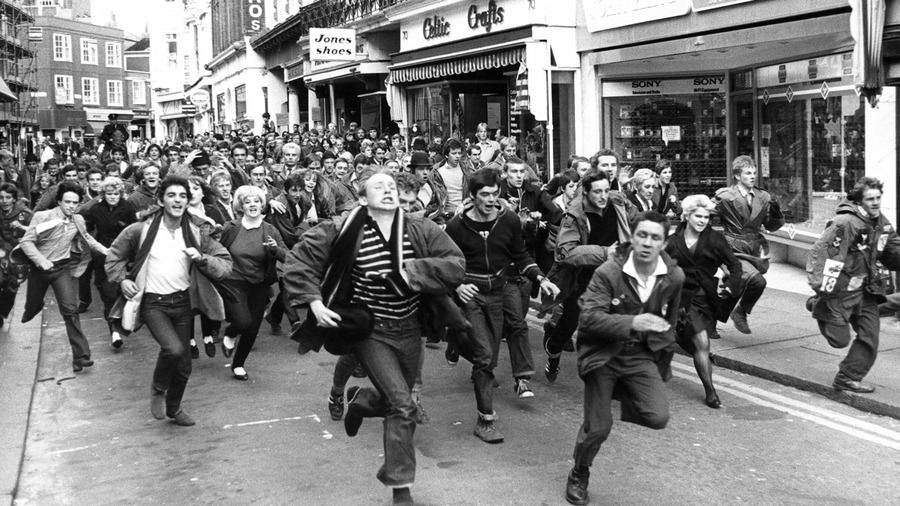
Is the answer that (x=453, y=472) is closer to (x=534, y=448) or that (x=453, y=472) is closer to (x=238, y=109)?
(x=534, y=448)

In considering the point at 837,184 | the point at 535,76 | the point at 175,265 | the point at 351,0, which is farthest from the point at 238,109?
the point at 175,265

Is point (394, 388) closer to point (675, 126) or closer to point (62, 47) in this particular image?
point (675, 126)

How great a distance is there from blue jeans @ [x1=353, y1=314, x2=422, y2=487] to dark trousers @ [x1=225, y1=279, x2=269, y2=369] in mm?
3075

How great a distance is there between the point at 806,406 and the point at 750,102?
26.6 ft

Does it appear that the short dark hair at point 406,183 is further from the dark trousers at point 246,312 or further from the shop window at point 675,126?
the shop window at point 675,126

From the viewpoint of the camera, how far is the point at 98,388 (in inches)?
344

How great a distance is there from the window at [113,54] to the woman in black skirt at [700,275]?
8031 centimetres

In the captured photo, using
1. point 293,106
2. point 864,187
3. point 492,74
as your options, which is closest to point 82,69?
point 293,106

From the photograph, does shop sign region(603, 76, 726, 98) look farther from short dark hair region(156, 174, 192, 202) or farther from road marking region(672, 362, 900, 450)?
short dark hair region(156, 174, 192, 202)

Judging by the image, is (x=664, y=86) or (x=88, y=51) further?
(x=88, y=51)

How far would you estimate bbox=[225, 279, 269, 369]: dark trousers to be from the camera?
339 inches

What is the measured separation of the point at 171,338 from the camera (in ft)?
23.7

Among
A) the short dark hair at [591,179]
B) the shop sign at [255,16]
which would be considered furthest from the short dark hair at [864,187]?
the shop sign at [255,16]

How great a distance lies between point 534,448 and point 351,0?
72.6 feet
